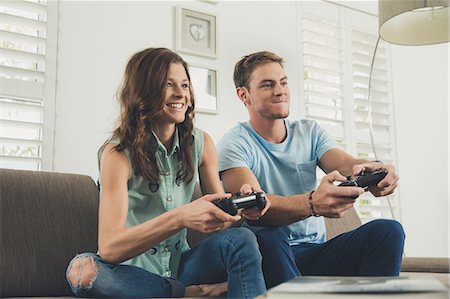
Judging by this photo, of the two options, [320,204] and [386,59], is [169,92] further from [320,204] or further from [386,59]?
[386,59]

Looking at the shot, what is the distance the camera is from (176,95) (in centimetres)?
166

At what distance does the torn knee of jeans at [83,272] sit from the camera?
4.56 ft

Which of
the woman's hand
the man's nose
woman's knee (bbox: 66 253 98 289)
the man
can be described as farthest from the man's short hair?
woman's knee (bbox: 66 253 98 289)

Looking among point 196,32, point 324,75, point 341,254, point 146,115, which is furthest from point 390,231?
point 324,75

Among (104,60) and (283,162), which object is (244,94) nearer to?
(283,162)

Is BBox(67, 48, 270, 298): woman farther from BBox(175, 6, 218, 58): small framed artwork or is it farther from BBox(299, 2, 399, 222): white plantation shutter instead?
BBox(299, 2, 399, 222): white plantation shutter

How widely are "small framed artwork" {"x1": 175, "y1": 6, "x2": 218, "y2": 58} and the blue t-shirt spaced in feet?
3.61

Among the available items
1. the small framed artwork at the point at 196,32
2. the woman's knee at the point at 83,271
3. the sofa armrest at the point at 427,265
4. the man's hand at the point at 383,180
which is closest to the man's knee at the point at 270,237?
the man's hand at the point at 383,180

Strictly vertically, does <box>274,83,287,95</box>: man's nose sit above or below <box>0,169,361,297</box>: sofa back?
above

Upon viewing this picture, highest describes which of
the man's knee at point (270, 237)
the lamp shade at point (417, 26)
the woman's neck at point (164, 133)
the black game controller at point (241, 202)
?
the lamp shade at point (417, 26)

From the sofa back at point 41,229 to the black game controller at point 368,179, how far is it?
77cm

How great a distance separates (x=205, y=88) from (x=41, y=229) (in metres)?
1.55

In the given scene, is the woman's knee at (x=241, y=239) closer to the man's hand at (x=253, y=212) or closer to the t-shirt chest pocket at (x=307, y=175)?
the man's hand at (x=253, y=212)

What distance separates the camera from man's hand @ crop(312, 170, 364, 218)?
Answer: 159 cm
